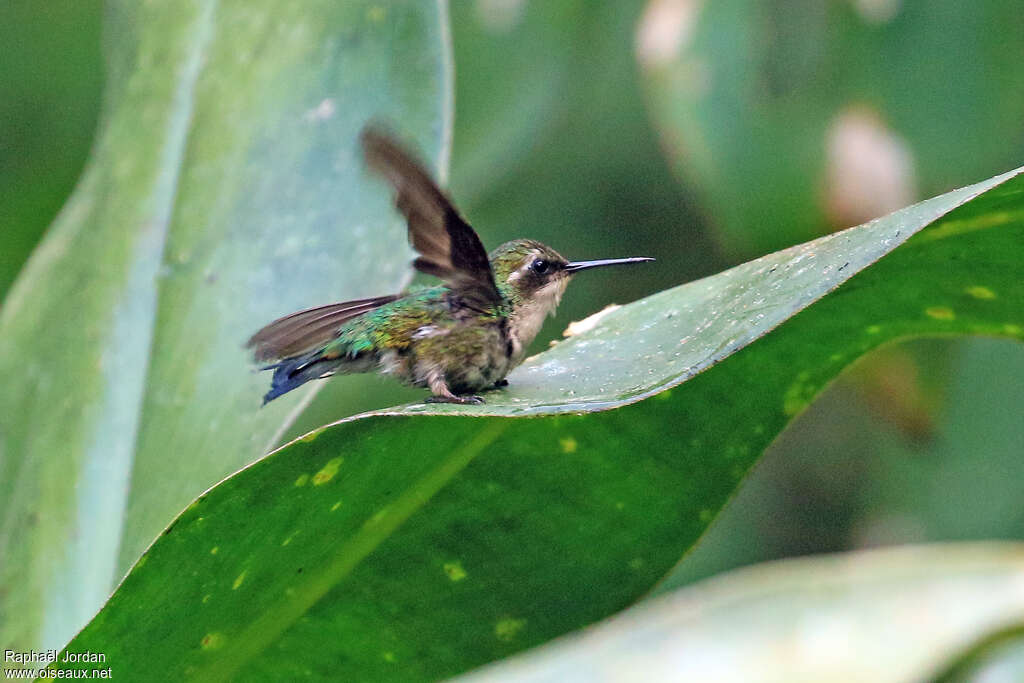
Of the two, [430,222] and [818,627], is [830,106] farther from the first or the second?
[818,627]

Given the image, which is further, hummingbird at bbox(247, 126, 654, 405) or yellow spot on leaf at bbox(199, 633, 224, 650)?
hummingbird at bbox(247, 126, 654, 405)

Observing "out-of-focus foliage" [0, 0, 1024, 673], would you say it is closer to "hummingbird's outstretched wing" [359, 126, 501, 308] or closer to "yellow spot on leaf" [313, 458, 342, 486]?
"hummingbird's outstretched wing" [359, 126, 501, 308]

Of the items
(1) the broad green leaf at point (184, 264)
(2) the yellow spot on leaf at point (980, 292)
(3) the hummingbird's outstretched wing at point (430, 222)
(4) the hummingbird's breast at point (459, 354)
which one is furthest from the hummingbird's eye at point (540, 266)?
(2) the yellow spot on leaf at point (980, 292)

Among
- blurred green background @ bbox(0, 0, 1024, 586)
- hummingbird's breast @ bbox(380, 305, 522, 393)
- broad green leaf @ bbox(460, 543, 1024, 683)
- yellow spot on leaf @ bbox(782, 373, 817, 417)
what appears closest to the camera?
broad green leaf @ bbox(460, 543, 1024, 683)

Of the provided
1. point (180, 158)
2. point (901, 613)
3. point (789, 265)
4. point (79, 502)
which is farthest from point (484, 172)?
point (901, 613)

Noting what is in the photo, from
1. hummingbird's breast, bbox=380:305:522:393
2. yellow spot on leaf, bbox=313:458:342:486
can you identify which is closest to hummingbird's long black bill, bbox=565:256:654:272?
hummingbird's breast, bbox=380:305:522:393

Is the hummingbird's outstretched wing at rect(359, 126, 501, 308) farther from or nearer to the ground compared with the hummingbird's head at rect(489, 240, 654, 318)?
farther from the ground
